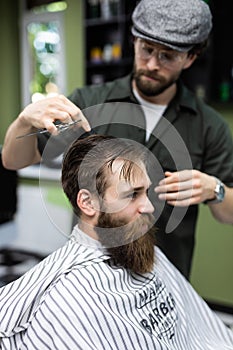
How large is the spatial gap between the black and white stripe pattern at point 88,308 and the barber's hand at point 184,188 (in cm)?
22

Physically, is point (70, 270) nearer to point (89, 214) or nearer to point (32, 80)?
point (89, 214)

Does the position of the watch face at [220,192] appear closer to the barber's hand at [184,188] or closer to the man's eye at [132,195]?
the barber's hand at [184,188]

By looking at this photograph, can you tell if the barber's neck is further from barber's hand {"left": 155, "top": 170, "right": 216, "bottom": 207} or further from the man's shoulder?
barber's hand {"left": 155, "top": 170, "right": 216, "bottom": 207}

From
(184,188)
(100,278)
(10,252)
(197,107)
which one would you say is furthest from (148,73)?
(10,252)

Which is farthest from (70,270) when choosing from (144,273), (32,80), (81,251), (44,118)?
(32,80)

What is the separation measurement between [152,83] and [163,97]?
0.15 m

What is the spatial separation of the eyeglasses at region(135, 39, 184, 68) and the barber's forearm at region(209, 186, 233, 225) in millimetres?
432

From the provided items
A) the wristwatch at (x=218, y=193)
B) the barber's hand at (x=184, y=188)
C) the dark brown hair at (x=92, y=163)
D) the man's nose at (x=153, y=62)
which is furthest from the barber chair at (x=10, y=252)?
the man's nose at (x=153, y=62)

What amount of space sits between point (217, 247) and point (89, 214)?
197cm

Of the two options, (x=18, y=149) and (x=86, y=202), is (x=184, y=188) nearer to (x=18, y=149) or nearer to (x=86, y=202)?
(x=86, y=202)

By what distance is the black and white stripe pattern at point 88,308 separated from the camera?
963 mm

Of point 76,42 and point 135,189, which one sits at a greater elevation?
point 135,189

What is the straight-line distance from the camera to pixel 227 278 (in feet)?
9.51

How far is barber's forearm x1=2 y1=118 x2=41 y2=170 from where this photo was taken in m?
1.22
